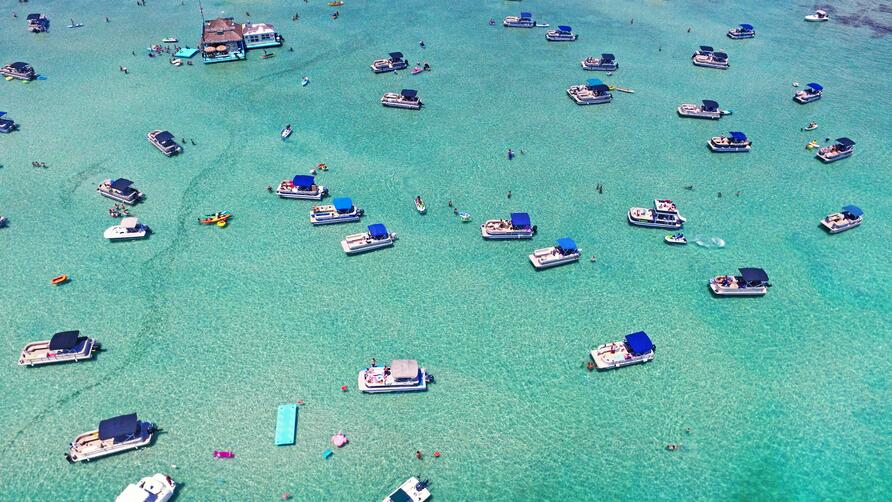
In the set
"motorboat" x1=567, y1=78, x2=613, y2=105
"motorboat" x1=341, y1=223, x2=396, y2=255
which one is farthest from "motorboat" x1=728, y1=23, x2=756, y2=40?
"motorboat" x1=341, y1=223, x2=396, y2=255

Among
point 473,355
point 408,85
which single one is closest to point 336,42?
point 408,85

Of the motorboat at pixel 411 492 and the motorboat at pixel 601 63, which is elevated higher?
the motorboat at pixel 601 63

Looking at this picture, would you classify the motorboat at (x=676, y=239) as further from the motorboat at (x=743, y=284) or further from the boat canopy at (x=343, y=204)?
the boat canopy at (x=343, y=204)

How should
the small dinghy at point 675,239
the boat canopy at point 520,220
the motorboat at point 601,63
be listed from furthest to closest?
1. the motorboat at point 601,63
2. the small dinghy at point 675,239
3. the boat canopy at point 520,220

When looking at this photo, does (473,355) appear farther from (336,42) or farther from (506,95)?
(336,42)

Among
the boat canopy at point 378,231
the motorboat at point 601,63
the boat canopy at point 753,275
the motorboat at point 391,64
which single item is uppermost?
the motorboat at point 391,64

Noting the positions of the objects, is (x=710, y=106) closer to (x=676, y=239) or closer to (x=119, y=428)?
(x=676, y=239)

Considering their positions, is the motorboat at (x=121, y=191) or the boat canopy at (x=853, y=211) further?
the motorboat at (x=121, y=191)

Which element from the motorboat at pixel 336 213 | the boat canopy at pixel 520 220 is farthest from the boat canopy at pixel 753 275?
the motorboat at pixel 336 213

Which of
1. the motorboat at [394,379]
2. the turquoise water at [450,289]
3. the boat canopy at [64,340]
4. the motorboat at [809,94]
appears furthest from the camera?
the motorboat at [809,94]
